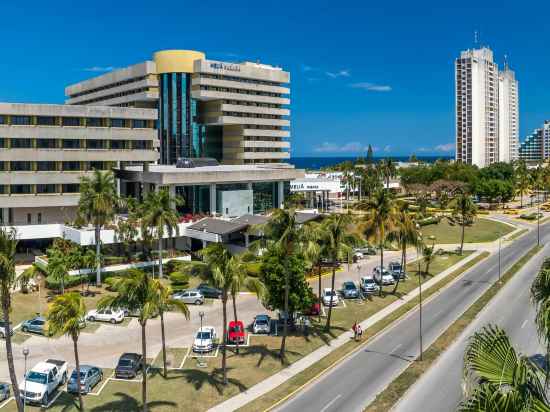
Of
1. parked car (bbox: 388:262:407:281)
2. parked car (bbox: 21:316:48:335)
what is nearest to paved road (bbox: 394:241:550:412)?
parked car (bbox: 388:262:407:281)

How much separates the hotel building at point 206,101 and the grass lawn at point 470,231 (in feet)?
159

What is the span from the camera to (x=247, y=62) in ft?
494

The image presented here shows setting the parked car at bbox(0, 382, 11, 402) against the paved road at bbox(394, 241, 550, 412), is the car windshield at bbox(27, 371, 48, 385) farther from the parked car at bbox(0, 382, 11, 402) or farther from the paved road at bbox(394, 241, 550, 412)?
the paved road at bbox(394, 241, 550, 412)

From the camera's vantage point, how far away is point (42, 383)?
38.0 meters

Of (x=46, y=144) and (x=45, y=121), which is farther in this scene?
(x=46, y=144)

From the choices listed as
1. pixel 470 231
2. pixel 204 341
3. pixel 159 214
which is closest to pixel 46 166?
pixel 159 214

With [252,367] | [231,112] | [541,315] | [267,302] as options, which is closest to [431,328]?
[267,302]

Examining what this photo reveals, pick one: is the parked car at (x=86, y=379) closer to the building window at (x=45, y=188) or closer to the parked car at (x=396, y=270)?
the parked car at (x=396, y=270)

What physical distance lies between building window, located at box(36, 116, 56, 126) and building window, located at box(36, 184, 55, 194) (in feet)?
31.7

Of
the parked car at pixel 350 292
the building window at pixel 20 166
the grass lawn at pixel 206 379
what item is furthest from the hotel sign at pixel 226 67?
the grass lawn at pixel 206 379

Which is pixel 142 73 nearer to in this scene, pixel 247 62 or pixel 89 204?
pixel 247 62

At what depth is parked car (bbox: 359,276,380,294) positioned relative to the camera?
229 ft

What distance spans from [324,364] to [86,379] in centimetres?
1824

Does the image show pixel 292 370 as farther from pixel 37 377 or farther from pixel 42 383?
pixel 37 377
